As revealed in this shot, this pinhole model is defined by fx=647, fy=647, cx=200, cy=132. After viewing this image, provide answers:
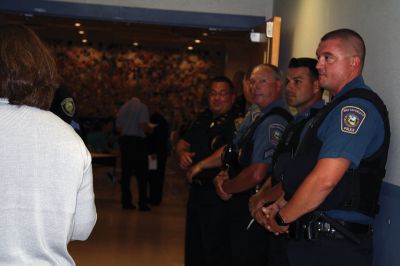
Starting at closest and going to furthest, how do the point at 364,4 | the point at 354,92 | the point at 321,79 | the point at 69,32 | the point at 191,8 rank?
1. the point at 354,92
2. the point at 321,79
3. the point at 364,4
4. the point at 191,8
5. the point at 69,32

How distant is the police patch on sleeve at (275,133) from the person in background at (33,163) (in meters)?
1.96

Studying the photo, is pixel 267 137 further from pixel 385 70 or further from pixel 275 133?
pixel 385 70

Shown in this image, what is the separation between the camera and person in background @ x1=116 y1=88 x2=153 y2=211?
866cm

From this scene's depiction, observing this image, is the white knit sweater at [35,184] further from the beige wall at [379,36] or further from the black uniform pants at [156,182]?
the black uniform pants at [156,182]

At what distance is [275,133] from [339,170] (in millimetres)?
1223

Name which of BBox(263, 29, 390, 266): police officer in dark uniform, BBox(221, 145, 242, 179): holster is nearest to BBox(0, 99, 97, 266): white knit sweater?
BBox(263, 29, 390, 266): police officer in dark uniform

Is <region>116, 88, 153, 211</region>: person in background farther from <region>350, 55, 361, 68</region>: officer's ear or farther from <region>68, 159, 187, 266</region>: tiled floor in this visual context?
<region>350, 55, 361, 68</region>: officer's ear

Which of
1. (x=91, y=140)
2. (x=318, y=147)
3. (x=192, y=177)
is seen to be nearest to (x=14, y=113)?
(x=318, y=147)

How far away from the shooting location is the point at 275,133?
12.3 feet

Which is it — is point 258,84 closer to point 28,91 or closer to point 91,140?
point 28,91

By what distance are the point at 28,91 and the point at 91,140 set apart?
9585 millimetres

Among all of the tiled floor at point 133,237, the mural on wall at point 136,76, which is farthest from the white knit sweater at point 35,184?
the mural on wall at point 136,76

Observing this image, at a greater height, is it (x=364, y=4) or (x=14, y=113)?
(x=364, y=4)

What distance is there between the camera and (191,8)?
5574 mm
